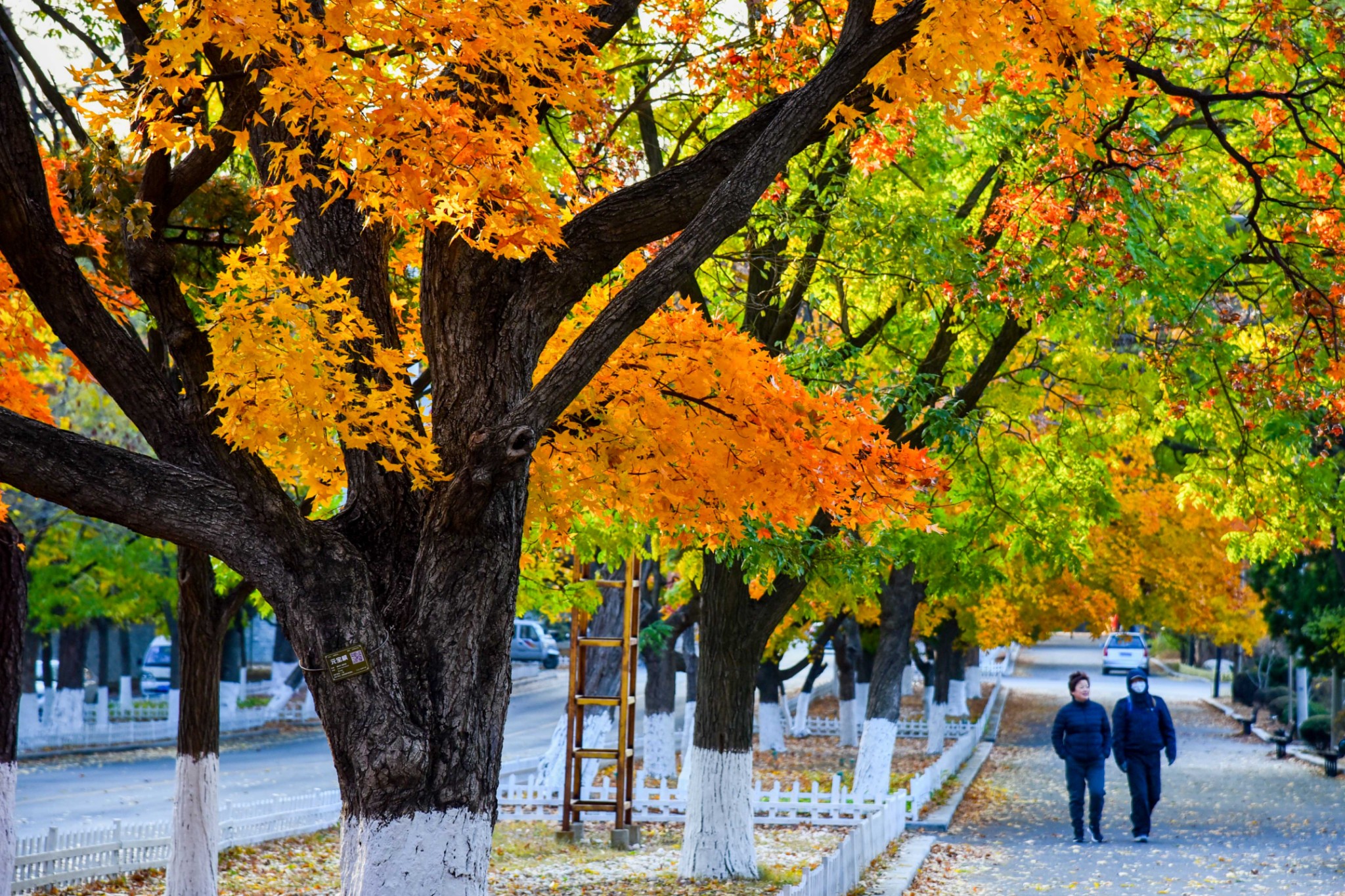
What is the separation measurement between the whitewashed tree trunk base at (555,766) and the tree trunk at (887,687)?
4314mm

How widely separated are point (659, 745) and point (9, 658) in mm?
15136

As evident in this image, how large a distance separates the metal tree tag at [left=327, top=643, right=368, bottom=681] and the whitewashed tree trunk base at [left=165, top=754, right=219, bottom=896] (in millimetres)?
6461

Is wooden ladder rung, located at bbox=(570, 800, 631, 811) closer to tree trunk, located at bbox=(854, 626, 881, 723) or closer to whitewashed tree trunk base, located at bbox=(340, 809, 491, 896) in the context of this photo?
whitewashed tree trunk base, located at bbox=(340, 809, 491, 896)

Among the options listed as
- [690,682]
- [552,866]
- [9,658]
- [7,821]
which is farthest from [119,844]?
[690,682]

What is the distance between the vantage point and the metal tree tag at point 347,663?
5676 millimetres

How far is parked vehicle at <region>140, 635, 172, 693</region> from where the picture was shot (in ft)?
146

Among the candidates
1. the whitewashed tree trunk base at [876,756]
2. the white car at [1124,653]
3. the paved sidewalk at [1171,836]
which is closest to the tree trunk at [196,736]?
the paved sidewalk at [1171,836]

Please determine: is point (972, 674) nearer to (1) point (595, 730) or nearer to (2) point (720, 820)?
(1) point (595, 730)

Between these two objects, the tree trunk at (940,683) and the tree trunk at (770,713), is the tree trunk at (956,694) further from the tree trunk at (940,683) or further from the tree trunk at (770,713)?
the tree trunk at (770,713)

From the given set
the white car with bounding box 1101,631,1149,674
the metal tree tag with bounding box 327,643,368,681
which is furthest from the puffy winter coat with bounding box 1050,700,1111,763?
the white car with bounding box 1101,631,1149,674

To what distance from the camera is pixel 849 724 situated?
105 ft

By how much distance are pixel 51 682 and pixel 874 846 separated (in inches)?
1600

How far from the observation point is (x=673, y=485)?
24.2 ft

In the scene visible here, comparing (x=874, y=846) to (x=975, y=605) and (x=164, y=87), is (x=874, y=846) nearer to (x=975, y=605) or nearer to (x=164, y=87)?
(x=164, y=87)
